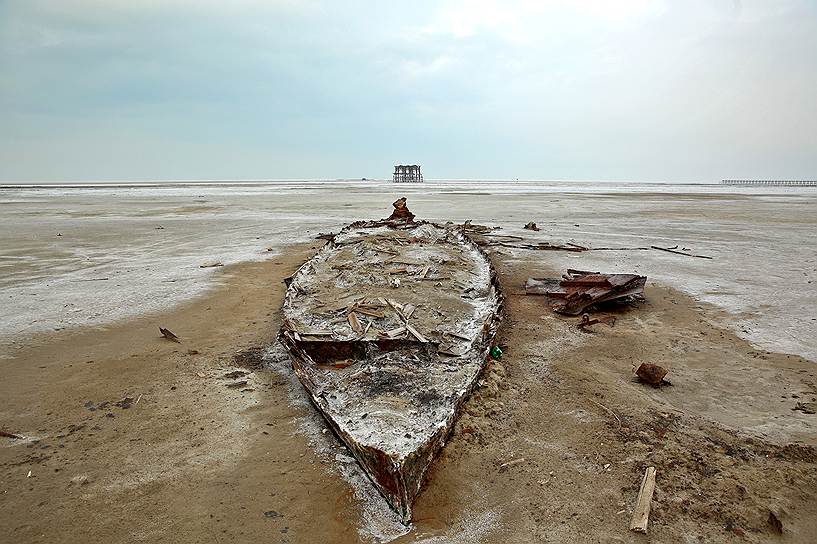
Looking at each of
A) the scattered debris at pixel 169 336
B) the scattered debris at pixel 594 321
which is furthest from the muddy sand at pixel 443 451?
the scattered debris at pixel 594 321

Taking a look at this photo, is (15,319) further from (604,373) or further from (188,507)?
(604,373)

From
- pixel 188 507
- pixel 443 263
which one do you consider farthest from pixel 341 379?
pixel 443 263

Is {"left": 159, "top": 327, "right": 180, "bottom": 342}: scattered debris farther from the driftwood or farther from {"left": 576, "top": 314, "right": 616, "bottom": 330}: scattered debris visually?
{"left": 576, "top": 314, "right": 616, "bottom": 330}: scattered debris

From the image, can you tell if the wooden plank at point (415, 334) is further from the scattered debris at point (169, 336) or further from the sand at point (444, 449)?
the scattered debris at point (169, 336)

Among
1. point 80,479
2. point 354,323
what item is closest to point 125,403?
point 80,479

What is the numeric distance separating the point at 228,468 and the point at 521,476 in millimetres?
2195

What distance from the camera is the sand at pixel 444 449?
312cm

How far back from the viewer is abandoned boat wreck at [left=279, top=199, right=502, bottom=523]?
11.2 feet

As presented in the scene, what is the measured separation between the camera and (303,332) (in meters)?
5.48

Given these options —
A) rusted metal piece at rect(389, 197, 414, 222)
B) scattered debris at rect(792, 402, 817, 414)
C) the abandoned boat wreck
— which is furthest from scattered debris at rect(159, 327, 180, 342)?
rusted metal piece at rect(389, 197, 414, 222)

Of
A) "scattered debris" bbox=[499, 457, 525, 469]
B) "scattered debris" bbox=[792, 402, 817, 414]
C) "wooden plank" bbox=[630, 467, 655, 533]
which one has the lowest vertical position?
"scattered debris" bbox=[499, 457, 525, 469]

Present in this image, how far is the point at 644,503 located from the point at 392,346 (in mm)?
2578

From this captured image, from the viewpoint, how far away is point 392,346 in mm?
4992

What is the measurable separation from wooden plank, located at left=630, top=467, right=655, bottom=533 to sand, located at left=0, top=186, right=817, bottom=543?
0.21 ft
